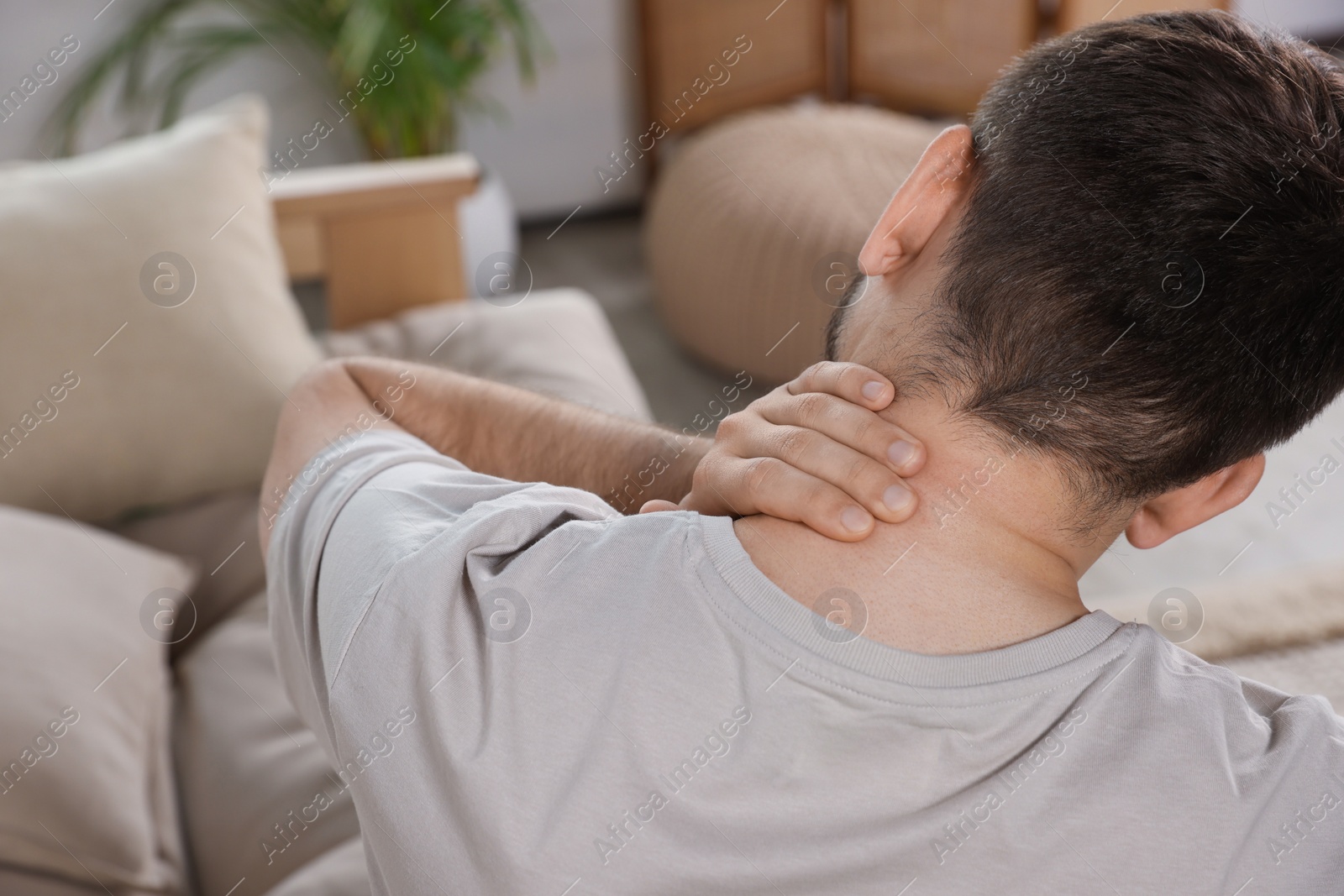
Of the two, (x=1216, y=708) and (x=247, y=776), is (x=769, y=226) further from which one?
(x=1216, y=708)

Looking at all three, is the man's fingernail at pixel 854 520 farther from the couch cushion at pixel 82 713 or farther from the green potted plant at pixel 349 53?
the green potted plant at pixel 349 53

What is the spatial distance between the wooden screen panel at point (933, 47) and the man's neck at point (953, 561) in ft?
9.36

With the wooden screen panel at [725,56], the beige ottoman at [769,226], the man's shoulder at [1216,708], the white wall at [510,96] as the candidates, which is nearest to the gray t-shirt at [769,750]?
the man's shoulder at [1216,708]

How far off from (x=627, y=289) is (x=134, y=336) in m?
2.12

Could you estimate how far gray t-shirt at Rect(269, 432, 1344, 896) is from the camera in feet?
1.91

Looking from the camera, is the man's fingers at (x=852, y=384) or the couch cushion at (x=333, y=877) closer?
the man's fingers at (x=852, y=384)

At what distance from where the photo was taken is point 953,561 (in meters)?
0.65

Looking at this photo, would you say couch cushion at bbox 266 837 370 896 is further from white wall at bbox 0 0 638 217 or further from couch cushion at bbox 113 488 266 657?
white wall at bbox 0 0 638 217

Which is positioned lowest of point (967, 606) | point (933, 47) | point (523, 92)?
point (933, 47)

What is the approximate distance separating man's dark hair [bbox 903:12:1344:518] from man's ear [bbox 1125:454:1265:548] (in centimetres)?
2

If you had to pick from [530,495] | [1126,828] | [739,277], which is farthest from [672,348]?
[1126,828]

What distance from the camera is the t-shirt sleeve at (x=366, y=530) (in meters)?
0.68

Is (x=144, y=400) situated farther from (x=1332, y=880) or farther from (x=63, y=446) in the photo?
(x=1332, y=880)

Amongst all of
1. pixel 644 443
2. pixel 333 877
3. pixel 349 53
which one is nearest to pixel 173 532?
pixel 333 877
